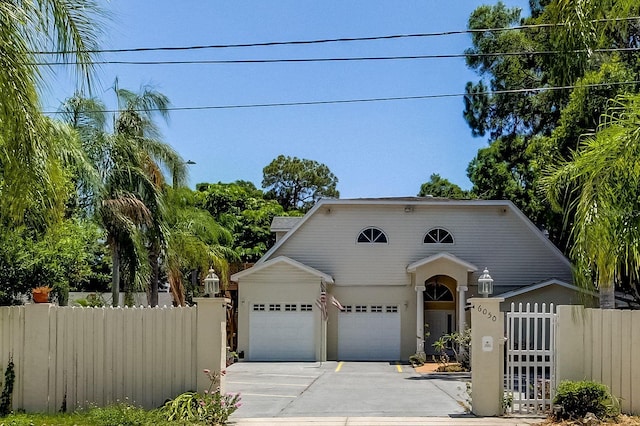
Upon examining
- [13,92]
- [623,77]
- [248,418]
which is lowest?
[248,418]

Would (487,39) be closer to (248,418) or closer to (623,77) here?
(623,77)

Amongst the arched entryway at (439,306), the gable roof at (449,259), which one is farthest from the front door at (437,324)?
the gable roof at (449,259)

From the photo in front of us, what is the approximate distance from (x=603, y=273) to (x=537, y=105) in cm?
2249

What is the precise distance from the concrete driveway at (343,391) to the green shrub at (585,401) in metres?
2.00

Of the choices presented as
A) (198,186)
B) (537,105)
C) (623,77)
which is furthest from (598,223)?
(198,186)

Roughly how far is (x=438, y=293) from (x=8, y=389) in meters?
21.0

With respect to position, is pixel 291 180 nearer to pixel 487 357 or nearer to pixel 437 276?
pixel 437 276

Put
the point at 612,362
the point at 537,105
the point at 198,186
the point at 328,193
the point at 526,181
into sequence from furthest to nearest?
the point at 328,193
the point at 198,186
the point at 526,181
the point at 537,105
the point at 612,362

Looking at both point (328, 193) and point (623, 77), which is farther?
point (328, 193)

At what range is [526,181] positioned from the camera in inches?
1341

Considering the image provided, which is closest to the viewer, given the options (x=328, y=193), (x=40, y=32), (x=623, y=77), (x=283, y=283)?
(x=40, y=32)

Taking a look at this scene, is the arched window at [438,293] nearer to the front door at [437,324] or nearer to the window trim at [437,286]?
the window trim at [437,286]

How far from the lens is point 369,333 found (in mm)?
29297

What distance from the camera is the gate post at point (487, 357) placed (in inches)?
475
